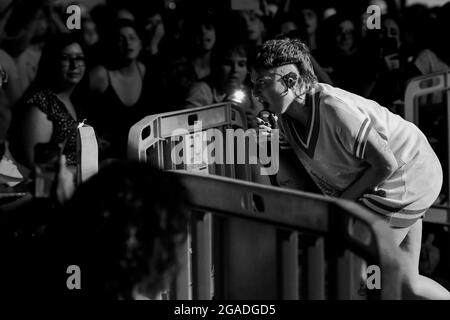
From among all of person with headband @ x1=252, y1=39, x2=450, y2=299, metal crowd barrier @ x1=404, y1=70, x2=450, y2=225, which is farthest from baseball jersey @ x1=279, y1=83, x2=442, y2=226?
metal crowd barrier @ x1=404, y1=70, x2=450, y2=225

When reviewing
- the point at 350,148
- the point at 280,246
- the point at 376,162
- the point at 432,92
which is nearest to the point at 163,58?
the point at 432,92

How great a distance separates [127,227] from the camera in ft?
6.25

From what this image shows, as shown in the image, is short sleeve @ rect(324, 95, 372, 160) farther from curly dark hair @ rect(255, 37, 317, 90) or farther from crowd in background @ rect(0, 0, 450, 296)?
crowd in background @ rect(0, 0, 450, 296)

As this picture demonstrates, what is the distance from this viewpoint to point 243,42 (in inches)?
200

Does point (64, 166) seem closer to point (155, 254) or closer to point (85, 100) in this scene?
point (85, 100)

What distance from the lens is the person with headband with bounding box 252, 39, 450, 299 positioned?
3.33 metres

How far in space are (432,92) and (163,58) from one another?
5.06 feet

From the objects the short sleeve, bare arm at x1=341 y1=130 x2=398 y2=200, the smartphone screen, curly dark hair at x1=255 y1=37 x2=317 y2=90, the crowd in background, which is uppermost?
the crowd in background

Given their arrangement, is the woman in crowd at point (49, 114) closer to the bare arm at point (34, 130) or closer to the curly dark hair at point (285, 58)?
the bare arm at point (34, 130)

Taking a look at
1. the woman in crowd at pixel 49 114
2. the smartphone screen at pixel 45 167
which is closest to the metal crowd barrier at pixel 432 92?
the woman in crowd at pixel 49 114

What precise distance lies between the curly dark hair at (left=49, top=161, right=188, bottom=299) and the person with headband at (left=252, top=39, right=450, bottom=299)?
147 centimetres

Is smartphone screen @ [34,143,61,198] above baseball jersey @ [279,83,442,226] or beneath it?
above

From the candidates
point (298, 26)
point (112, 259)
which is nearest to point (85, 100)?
point (298, 26)

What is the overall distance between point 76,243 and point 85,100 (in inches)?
110
